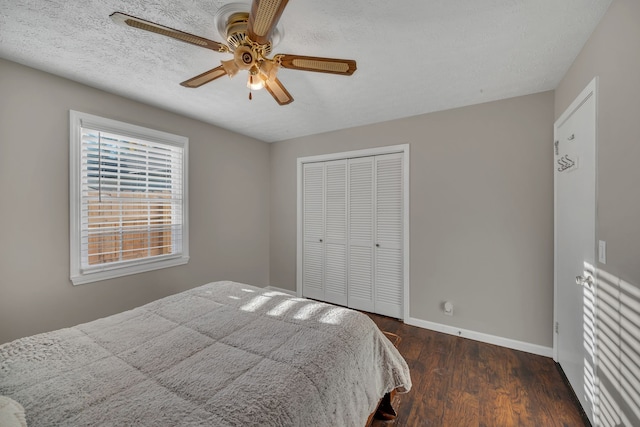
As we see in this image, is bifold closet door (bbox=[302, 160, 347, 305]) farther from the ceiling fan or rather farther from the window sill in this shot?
the ceiling fan

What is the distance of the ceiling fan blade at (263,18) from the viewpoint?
1019 mm

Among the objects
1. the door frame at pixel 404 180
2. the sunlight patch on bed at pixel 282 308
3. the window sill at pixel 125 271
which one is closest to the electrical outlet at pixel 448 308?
the door frame at pixel 404 180

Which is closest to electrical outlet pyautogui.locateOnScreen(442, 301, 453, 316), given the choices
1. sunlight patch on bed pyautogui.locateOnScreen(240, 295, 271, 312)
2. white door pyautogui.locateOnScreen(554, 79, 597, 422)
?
white door pyautogui.locateOnScreen(554, 79, 597, 422)

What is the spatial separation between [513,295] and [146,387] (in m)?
2.95

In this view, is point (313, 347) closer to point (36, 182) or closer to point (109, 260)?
point (109, 260)

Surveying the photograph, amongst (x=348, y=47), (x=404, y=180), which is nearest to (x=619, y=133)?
(x=348, y=47)

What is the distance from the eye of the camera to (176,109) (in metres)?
2.75

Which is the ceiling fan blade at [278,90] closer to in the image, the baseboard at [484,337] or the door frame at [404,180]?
the door frame at [404,180]

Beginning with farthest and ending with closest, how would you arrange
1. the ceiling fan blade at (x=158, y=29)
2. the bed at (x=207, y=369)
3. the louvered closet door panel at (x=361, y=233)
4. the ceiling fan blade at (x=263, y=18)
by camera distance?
1. the louvered closet door panel at (x=361, y=233)
2. the ceiling fan blade at (x=158, y=29)
3. the ceiling fan blade at (x=263, y=18)
4. the bed at (x=207, y=369)

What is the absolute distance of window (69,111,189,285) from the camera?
2174 millimetres

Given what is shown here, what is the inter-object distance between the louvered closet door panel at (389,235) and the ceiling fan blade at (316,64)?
183 centimetres

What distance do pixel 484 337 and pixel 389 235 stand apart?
1400mm

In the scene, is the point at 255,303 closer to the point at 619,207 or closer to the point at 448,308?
the point at 448,308

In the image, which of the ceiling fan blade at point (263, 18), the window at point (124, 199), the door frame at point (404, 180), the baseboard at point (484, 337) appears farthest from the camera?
the door frame at point (404, 180)
